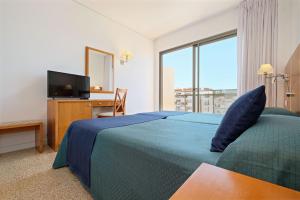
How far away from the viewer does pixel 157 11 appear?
3.29 metres

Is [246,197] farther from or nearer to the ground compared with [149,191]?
farther from the ground

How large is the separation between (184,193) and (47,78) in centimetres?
288

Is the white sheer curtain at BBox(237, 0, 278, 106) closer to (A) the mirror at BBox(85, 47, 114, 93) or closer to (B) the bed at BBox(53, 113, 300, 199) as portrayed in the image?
(B) the bed at BBox(53, 113, 300, 199)

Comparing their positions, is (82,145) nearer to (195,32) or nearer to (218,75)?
(218,75)

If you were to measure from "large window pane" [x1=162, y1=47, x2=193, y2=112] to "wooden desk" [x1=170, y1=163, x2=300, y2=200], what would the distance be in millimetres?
3780

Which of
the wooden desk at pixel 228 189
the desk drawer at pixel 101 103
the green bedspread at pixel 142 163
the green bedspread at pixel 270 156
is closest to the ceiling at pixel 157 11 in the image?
the desk drawer at pixel 101 103

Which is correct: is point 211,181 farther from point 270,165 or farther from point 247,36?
point 247,36

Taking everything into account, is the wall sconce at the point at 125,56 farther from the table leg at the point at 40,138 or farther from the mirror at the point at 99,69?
the table leg at the point at 40,138

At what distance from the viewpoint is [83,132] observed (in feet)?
4.44

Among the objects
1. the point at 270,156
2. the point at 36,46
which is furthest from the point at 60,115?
the point at 270,156

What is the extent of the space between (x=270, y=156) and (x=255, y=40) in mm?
3197

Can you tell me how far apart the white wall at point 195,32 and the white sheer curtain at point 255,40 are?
271mm

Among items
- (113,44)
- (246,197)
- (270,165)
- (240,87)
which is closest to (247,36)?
(240,87)

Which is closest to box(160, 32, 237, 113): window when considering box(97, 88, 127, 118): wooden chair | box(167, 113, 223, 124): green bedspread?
box(97, 88, 127, 118): wooden chair
